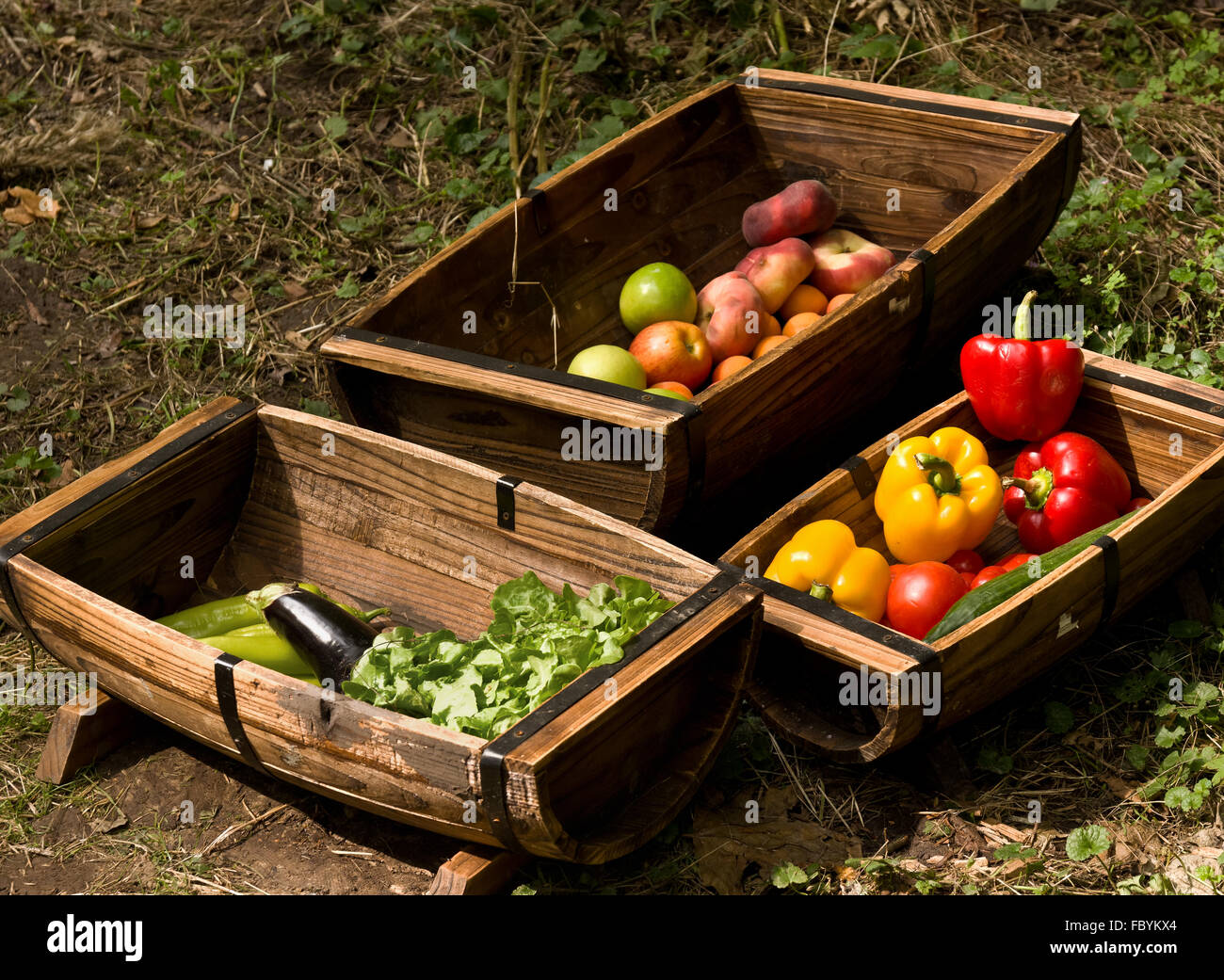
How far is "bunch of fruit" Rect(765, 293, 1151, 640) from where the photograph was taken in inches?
126

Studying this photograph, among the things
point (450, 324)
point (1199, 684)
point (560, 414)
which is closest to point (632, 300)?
point (450, 324)

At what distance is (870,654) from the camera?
2.84 m

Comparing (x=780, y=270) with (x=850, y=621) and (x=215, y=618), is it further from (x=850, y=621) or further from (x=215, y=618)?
(x=215, y=618)

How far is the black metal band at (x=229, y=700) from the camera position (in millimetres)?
2811

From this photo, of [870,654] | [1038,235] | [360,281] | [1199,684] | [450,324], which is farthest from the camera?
[360,281]

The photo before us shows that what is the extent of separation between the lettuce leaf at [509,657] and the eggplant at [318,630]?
10 centimetres

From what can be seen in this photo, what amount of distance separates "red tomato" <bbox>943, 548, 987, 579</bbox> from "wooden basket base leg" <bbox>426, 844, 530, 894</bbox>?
4.61 feet

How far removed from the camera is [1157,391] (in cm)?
363

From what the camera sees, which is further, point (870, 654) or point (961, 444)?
point (961, 444)

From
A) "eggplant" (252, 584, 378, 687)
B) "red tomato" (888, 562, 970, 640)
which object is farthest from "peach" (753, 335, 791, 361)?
"eggplant" (252, 584, 378, 687)
